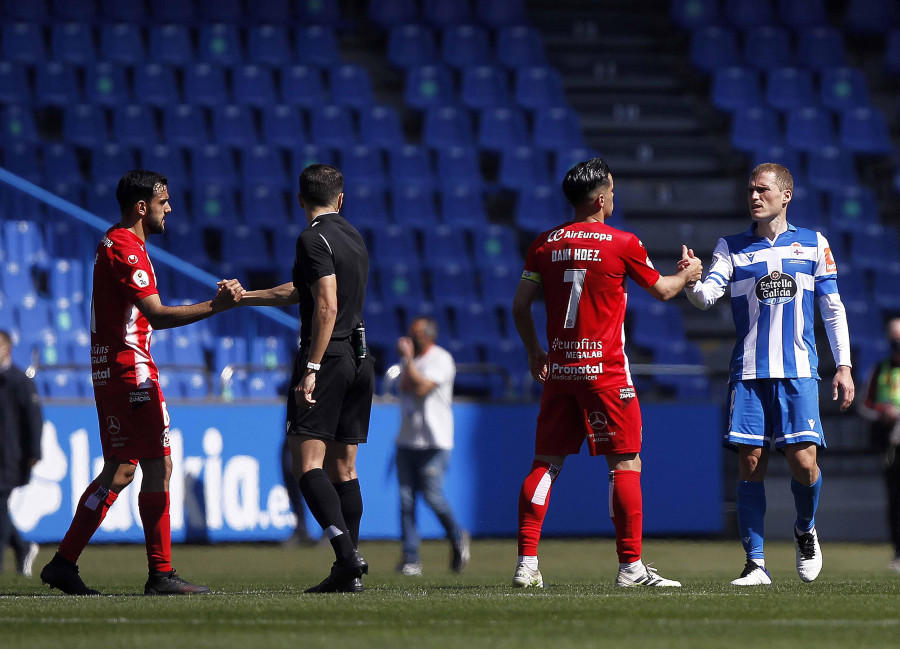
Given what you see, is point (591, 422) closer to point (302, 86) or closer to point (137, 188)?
point (137, 188)

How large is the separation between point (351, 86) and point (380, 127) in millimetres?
1005

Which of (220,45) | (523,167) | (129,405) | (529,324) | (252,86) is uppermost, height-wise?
(220,45)

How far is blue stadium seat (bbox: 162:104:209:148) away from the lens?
1861cm

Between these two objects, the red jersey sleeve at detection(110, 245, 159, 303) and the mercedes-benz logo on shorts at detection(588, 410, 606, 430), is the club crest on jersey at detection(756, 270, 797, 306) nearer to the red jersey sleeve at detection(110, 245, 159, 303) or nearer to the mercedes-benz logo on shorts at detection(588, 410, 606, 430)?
the mercedes-benz logo on shorts at detection(588, 410, 606, 430)

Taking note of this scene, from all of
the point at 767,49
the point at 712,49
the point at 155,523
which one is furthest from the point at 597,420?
the point at 767,49

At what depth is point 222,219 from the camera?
58.5 feet

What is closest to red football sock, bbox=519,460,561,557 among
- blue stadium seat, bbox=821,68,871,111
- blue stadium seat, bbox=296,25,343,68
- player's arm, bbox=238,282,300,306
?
player's arm, bbox=238,282,300,306

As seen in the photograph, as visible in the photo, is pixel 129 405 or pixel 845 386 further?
pixel 845 386

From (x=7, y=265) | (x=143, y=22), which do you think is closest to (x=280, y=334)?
(x=7, y=265)

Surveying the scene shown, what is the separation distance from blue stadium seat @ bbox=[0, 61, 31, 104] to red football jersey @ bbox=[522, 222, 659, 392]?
13738 mm

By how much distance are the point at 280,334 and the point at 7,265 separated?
3232 mm

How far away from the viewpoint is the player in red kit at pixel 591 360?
6.80 m

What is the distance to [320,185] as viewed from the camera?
22.8 ft

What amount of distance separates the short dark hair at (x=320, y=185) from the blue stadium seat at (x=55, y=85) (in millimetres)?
12831
